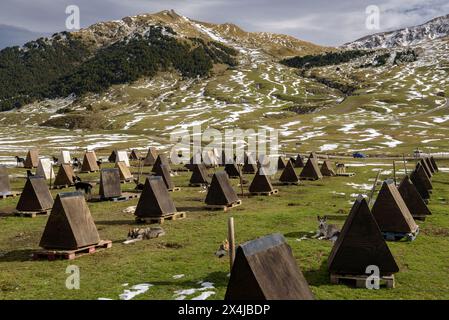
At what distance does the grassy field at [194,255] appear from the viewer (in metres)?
16.2

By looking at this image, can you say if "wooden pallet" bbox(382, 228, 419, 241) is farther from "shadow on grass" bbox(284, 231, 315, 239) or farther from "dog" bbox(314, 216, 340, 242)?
"shadow on grass" bbox(284, 231, 315, 239)

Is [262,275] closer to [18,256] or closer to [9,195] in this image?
[18,256]

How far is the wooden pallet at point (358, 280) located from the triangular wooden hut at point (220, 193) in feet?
58.4

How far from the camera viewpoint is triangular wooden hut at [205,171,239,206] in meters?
34.4

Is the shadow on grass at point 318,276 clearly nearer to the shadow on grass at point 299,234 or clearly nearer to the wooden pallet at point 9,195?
the shadow on grass at point 299,234

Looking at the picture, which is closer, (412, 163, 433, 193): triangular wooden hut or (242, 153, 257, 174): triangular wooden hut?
(412, 163, 433, 193): triangular wooden hut

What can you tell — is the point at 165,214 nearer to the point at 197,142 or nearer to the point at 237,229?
the point at 237,229

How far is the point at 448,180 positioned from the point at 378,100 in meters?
155

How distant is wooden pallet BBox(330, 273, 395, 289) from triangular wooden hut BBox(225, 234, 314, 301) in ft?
17.1

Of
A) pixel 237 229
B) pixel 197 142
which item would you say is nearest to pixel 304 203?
pixel 237 229

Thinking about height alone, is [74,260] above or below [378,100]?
below

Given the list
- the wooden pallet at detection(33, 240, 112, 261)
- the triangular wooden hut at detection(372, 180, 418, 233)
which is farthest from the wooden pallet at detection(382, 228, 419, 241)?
the wooden pallet at detection(33, 240, 112, 261)

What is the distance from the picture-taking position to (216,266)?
19.2 metres

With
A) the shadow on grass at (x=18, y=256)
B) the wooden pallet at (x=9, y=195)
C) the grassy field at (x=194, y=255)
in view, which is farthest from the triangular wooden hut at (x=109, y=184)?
the shadow on grass at (x=18, y=256)
